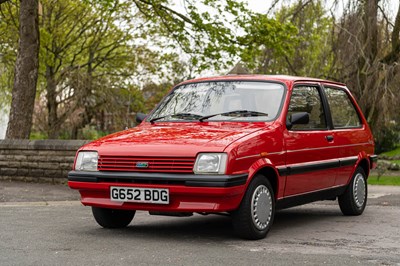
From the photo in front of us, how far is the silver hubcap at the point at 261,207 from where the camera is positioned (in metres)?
7.48

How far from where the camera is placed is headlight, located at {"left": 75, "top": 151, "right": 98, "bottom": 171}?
779 centimetres

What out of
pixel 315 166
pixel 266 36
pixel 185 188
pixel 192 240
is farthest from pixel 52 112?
pixel 185 188

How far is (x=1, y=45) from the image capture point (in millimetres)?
31391

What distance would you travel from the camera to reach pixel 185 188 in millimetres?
7141

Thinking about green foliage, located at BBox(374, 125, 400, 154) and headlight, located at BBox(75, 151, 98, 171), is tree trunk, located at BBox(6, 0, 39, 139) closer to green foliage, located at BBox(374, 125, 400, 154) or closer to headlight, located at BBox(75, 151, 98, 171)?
headlight, located at BBox(75, 151, 98, 171)

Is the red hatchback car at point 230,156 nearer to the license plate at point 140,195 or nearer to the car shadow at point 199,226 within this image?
the license plate at point 140,195

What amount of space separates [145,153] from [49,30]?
84.9 feet

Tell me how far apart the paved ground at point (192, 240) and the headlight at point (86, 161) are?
2.31ft

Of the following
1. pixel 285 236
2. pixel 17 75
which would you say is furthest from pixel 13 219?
pixel 17 75

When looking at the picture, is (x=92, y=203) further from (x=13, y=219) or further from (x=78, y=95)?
(x=78, y=95)

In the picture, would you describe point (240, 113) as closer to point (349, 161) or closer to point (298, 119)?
point (298, 119)

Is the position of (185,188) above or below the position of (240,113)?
A: below

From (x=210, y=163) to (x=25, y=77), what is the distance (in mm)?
10960

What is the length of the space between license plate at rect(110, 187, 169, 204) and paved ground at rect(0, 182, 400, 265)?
41 cm
